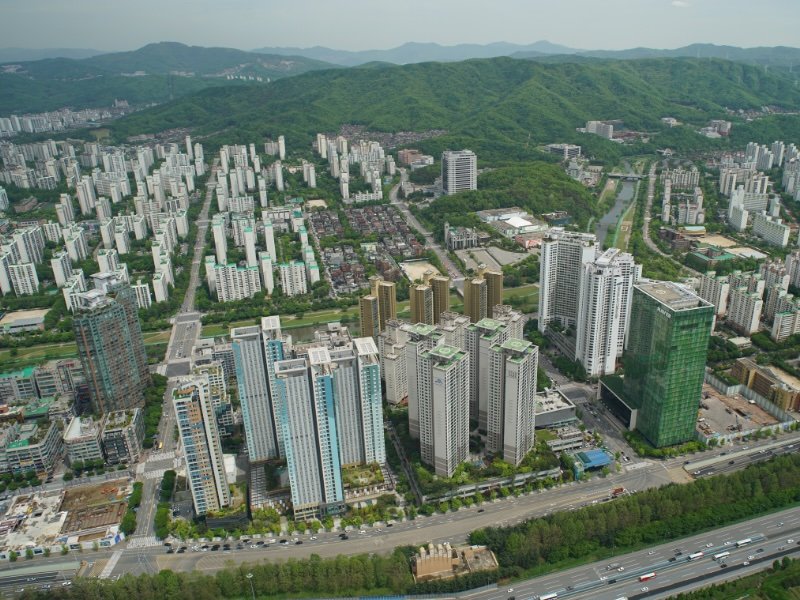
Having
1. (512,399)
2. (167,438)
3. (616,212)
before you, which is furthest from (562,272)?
(616,212)

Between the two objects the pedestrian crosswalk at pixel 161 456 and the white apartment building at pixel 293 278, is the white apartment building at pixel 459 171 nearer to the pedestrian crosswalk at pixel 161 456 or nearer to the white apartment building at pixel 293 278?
the white apartment building at pixel 293 278

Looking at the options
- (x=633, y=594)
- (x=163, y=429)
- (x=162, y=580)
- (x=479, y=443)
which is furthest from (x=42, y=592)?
(x=633, y=594)

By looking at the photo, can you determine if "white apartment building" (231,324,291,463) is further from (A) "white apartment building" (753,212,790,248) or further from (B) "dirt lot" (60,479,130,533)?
(A) "white apartment building" (753,212,790,248)

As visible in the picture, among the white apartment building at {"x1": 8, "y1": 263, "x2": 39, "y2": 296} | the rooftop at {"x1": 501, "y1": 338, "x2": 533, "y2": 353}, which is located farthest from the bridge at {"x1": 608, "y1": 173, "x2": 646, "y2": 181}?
the white apartment building at {"x1": 8, "y1": 263, "x2": 39, "y2": 296}

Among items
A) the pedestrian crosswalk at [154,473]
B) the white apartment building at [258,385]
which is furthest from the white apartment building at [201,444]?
the pedestrian crosswalk at [154,473]

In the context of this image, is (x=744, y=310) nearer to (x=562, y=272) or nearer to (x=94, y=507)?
(x=562, y=272)

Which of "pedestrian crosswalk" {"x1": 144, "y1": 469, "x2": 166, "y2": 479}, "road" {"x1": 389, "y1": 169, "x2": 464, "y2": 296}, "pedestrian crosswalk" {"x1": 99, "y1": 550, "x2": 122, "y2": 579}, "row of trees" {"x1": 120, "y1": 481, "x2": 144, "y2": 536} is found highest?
"road" {"x1": 389, "y1": 169, "x2": 464, "y2": 296}
